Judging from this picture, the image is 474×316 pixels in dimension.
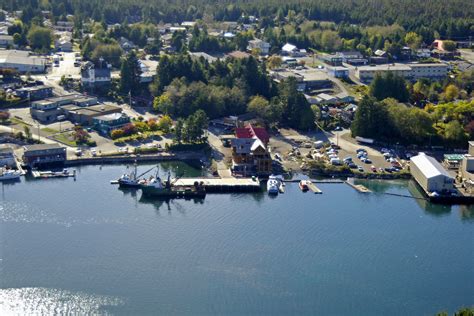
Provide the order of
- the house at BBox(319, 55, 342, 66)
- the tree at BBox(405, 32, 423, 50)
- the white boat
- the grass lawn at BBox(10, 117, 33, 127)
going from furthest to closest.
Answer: the tree at BBox(405, 32, 423, 50)
the house at BBox(319, 55, 342, 66)
the grass lawn at BBox(10, 117, 33, 127)
the white boat

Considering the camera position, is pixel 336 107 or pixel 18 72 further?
pixel 18 72

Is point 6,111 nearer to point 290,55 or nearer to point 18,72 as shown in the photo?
point 18,72

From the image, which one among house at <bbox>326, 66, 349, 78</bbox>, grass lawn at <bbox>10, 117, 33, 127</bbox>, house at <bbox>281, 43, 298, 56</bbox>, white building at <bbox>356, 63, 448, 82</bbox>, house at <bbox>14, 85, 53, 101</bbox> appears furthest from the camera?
house at <bbox>281, 43, 298, 56</bbox>

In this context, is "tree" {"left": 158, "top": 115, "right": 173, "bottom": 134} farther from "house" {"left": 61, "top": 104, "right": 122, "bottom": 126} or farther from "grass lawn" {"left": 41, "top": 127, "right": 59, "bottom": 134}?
"grass lawn" {"left": 41, "top": 127, "right": 59, "bottom": 134}

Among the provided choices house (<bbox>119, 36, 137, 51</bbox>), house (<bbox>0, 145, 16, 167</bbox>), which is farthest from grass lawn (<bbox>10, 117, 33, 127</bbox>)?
house (<bbox>119, 36, 137, 51</bbox>)

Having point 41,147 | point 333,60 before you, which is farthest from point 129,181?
point 333,60

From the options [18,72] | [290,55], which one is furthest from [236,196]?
[290,55]
